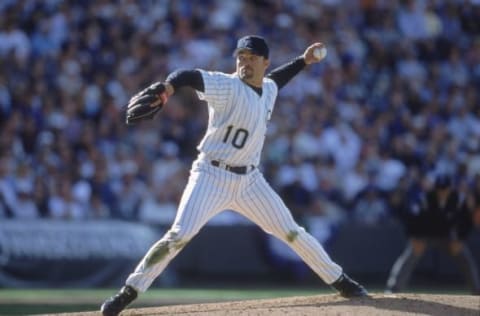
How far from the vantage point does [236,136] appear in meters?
7.43

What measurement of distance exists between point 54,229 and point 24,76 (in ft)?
9.74

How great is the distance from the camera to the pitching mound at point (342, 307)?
7.49m

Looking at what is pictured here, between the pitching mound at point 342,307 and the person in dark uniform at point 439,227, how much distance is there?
3334 mm

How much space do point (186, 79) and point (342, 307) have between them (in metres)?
2.03

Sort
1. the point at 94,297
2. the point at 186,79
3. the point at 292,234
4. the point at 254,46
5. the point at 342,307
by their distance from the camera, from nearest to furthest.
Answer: the point at 186,79 < the point at 254,46 < the point at 342,307 < the point at 292,234 < the point at 94,297

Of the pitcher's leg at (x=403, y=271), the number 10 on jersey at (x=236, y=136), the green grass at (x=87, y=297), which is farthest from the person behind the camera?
the pitcher's leg at (x=403, y=271)

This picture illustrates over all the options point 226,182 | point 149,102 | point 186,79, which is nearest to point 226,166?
point 226,182

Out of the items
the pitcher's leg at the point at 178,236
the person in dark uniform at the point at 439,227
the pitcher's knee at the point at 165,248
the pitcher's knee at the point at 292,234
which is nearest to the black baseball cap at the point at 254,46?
the pitcher's leg at the point at 178,236

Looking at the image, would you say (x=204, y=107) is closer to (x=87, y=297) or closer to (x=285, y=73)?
(x=87, y=297)

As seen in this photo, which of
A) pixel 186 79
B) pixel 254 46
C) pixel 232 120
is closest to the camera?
pixel 186 79

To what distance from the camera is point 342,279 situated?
7.92 metres

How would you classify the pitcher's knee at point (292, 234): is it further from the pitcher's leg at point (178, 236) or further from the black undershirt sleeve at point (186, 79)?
the black undershirt sleeve at point (186, 79)

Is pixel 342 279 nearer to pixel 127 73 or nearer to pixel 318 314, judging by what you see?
pixel 318 314

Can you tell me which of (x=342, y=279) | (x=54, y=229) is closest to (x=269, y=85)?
(x=342, y=279)
